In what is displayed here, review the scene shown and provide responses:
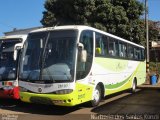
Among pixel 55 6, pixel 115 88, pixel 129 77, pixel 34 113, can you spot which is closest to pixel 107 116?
pixel 34 113

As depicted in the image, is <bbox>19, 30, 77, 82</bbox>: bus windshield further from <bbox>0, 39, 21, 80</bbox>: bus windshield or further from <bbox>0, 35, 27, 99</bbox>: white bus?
<bbox>0, 39, 21, 80</bbox>: bus windshield

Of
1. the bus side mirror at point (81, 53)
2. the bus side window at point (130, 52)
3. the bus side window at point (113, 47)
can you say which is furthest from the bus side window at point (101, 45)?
the bus side window at point (130, 52)

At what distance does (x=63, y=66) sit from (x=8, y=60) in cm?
355

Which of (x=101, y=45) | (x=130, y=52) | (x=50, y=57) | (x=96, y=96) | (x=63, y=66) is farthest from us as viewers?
(x=130, y=52)

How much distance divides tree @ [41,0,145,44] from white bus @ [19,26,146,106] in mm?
13453

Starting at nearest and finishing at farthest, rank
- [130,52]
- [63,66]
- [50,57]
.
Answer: [63,66], [50,57], [130,52]

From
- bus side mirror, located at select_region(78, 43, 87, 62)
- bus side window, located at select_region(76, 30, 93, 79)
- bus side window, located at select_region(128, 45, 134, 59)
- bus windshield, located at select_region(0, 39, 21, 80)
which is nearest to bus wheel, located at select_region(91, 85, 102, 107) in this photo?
bus side window, located at select_region(76, 30, 93, 79)

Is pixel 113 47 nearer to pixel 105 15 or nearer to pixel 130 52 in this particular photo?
pixel 130 52

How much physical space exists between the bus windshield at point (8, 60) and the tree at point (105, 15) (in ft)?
42.0

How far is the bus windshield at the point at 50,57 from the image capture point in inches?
478

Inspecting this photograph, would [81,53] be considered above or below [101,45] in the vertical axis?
below

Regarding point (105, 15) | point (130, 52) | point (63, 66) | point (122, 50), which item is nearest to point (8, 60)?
point (63, 66)

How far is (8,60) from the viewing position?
14797mm

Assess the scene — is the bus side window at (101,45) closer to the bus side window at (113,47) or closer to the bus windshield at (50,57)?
the bus side window at (113,47)
